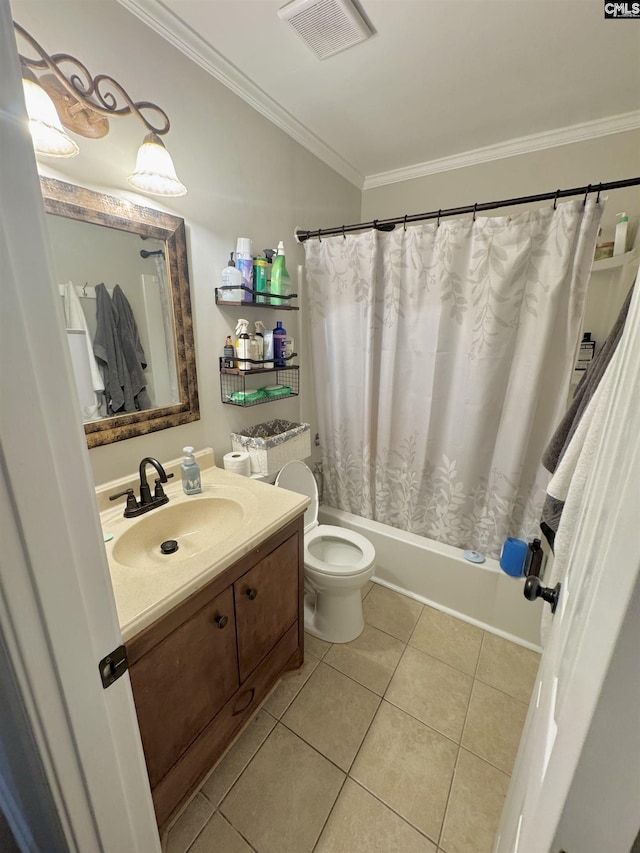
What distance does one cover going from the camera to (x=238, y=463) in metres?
1.56

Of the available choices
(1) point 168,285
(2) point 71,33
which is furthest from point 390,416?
(2) point 71,33

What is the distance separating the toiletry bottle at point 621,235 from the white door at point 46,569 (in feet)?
7.63

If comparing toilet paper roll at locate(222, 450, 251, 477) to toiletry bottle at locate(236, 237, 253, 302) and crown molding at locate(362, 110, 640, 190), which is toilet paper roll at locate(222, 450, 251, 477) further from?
crown molding at locate(362, 110, 640, 190)

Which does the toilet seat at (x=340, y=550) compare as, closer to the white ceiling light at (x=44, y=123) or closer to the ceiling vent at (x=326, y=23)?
the white ceiling light at (x=44, y=123)

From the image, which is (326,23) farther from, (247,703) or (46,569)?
(247,703)

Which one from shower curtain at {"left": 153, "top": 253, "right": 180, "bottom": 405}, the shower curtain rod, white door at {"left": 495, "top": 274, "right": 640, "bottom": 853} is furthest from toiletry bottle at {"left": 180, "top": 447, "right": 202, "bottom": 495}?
the shower curtain rod

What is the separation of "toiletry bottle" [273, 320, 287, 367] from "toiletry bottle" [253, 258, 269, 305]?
17cm

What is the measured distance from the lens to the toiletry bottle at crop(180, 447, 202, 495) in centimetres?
131

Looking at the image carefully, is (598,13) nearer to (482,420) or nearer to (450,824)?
(482,420)

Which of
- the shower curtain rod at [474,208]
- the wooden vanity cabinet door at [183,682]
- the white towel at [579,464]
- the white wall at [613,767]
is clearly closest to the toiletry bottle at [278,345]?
the shower curtain rod at [474,208]

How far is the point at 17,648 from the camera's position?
43 centimetres

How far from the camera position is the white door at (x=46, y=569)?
0.37 m

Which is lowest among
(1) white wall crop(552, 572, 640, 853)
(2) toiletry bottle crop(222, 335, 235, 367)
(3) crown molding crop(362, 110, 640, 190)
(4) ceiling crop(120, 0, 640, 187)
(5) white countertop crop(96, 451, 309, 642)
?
(5) white countertop crop(96, 451, 309, 642)

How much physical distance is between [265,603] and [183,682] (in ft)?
1.09
